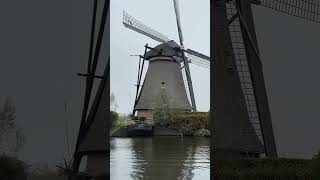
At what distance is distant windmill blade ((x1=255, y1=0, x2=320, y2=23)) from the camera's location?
6000 mm

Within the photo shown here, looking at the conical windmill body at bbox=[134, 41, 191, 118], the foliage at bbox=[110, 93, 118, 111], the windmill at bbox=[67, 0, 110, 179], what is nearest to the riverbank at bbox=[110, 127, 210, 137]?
the foliage at bbox=[110, 93, 118, 111]

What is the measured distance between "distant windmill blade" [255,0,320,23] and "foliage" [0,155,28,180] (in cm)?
373

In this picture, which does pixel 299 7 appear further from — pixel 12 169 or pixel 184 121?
pixel 12 169

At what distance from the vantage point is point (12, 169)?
15.2 ft

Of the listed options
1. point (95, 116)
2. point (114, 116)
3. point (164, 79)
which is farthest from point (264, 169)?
point (164, 79)

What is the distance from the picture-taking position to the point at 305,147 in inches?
220

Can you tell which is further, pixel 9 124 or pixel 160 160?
pixel 160 160

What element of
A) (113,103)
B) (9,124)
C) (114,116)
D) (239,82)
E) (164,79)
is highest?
(164,79)

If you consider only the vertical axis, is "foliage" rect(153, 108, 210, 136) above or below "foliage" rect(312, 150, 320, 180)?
above

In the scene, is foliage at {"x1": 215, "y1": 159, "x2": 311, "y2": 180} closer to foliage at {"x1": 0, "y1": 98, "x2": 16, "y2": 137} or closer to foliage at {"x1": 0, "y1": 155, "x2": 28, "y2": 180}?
foliage at {"x1": 0, "y1": 155, "x2": 28, "y2": 180}

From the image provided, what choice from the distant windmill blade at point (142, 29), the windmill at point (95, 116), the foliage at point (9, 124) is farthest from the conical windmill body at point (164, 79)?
the foliage at point (9, 124)

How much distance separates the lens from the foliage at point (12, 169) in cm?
446

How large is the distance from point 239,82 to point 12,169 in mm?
3069

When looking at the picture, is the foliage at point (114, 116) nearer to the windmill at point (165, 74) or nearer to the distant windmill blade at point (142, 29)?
Result: the windmill at point (165, 74)
